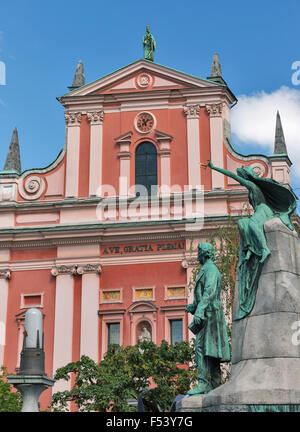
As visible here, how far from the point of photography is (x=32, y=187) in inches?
1147

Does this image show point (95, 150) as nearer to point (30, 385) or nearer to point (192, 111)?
point (192, 111)

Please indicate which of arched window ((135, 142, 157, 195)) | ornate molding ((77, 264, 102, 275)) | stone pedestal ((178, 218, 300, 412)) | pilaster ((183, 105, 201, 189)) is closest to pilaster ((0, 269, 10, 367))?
ornate molding ((77, 264, 102, 275))

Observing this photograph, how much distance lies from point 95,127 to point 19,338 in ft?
28.3

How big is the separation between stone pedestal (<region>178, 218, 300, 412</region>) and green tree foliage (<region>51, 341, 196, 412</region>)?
11.1 m

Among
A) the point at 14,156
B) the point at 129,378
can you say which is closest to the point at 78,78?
the point at 14,156

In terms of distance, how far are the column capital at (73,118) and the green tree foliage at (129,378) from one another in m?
11.3

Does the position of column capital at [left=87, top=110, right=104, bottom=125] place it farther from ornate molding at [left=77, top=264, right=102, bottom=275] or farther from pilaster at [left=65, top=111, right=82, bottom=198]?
ornate molding at [left=77, top=264, right=102, bottom=275]

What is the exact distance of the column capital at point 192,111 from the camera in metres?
28.7

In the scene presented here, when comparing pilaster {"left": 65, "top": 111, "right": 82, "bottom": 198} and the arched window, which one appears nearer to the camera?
the arched window

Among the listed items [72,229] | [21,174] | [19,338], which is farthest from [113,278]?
[21,174]

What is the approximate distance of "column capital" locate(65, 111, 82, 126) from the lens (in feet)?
96.9

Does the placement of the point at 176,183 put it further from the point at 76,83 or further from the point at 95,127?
the point at 76,83

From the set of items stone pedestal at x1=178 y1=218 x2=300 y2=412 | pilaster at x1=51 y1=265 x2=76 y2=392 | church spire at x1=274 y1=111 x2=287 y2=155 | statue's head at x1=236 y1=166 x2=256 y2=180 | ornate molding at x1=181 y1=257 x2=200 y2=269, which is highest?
church spire at x1=274 y1=111 x2=287 y2=155

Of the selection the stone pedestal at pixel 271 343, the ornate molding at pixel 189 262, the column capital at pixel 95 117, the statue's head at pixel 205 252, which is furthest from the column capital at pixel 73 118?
the stone pedestal at pixel 271 343
